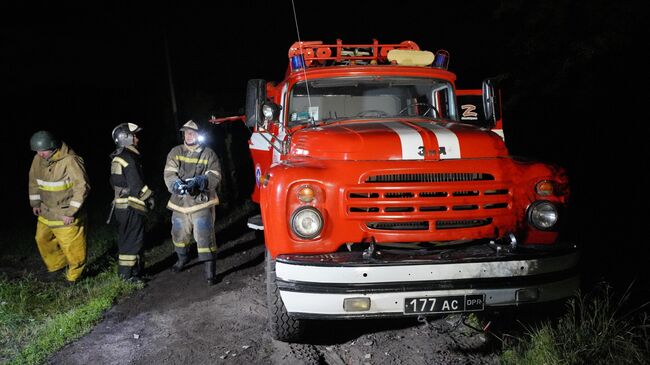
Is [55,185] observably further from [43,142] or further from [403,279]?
[403,279]

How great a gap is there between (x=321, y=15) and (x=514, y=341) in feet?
48.4

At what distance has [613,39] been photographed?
279 inches

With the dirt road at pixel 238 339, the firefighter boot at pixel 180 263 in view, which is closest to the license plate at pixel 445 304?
the dirt road at pixel 238 339

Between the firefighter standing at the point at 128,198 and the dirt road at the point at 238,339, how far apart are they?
24.6 inches

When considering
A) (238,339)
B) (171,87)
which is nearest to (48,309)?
(238,339)

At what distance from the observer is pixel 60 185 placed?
18.3ft

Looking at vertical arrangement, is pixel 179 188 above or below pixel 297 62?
below

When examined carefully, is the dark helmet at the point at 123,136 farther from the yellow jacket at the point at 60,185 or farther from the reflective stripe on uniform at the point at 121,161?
the yellow jacket at the point at 60,185

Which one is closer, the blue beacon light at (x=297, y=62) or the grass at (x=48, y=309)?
the grass at (x=48, y=309)

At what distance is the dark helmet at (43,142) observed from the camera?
17.7 feet

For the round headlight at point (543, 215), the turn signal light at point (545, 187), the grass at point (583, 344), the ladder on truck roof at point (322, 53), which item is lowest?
the grass at point (583, 344)

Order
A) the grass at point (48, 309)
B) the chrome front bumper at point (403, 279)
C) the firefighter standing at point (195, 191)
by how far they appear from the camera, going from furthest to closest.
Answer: the firefighter standing at point (195, 191) < the grass at point (48, 309) < the chrome front bumper at point (403, 279)

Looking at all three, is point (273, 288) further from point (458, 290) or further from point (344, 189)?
point (458, 290)

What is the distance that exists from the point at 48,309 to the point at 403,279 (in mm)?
3851
